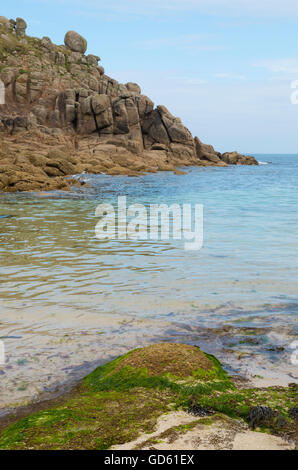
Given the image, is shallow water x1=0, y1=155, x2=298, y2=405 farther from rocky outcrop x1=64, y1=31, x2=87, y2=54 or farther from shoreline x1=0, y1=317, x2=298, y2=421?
rocky outcrop x1=64, y1=31, x2=87, y2=54

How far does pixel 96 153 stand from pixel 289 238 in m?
44.6

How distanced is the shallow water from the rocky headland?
106ft

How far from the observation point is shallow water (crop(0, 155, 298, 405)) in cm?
454

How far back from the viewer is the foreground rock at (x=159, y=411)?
273cm

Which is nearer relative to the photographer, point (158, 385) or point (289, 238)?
point (158, 385)

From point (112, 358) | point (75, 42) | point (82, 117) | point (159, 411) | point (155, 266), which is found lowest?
point (112, 358)

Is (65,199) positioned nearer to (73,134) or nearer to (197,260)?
(197,260)

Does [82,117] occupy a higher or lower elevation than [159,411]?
higher

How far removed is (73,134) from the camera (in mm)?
58656

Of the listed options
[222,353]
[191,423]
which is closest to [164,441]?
[191,423]

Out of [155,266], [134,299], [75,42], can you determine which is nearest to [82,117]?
[75,42]

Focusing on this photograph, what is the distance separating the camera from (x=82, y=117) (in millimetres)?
58531

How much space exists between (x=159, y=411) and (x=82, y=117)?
194 feet

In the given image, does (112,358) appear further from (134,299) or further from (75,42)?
(75,42)
